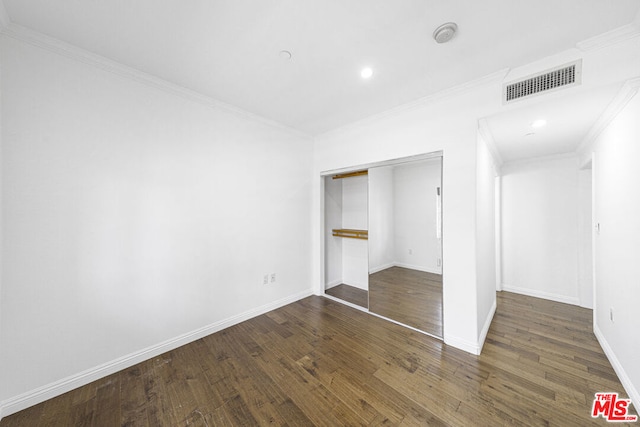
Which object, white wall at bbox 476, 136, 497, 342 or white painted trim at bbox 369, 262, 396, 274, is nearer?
white wall at bbox 476, 136, 497, 342

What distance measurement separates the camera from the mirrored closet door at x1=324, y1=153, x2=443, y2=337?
2.93m

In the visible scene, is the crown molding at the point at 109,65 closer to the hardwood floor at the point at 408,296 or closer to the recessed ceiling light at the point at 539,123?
the hardwood floor at the point at 408,296

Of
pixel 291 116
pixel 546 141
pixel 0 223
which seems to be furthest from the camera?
pixel 291 116

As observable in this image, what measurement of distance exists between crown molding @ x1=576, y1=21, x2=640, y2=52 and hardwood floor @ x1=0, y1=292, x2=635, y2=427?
8.60 ft

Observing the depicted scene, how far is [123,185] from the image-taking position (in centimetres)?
207

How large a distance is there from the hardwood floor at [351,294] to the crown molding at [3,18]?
4.21 m

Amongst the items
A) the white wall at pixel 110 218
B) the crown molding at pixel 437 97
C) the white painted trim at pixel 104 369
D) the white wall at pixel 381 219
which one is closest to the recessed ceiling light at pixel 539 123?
the crown molding at pixel 437 97

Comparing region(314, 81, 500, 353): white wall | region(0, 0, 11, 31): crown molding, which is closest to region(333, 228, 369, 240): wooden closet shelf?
region(314, 81, 500, 353): white wall

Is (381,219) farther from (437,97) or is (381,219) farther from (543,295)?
(543,295)

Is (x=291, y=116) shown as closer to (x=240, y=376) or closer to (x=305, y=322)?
(x=305, y=322)

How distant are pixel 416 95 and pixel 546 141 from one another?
1894 millimetres

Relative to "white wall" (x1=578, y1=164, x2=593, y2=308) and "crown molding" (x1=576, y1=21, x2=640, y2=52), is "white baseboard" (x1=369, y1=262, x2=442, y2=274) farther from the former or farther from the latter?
"crown molding" (x1=576, y1=21, x2=640, y2=52)

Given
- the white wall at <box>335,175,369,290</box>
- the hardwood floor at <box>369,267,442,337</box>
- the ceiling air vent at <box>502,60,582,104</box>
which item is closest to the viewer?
the ceiling air vent at <box>502,60,582,104</box>

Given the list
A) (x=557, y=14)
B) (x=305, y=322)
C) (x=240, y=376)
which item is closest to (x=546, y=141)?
(x=557, y=14)
